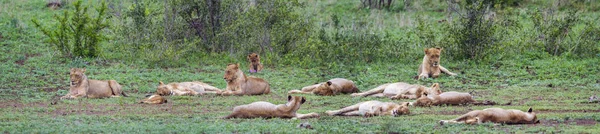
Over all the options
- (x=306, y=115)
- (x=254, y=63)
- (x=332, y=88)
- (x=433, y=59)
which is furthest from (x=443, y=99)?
(x=254, y=63)

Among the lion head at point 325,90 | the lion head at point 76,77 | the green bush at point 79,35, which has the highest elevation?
the green bush at point 79,35

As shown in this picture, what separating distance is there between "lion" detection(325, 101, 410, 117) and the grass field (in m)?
0.18

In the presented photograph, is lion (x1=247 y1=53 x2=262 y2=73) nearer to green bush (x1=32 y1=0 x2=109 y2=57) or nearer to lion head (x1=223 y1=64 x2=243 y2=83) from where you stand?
lion head (x1=223 y1=64 x2=243 y2=83)

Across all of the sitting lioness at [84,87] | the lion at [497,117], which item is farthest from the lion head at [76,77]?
the lion at [497,117]

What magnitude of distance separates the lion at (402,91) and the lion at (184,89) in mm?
2570

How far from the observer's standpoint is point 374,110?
11.8 meters

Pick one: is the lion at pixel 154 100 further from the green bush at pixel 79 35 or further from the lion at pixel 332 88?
the green bush at pixel 79 35

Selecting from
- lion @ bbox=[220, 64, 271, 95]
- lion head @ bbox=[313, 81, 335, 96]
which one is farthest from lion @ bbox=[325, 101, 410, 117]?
lion @ bbox=[220, 64, 271, 95]

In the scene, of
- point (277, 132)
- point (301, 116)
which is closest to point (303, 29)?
point (301, 116)

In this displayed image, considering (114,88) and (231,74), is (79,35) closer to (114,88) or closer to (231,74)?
(114,88)

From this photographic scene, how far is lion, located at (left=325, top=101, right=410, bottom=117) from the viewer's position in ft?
38.6

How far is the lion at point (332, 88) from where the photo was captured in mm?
15500

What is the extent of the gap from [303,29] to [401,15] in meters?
7.63

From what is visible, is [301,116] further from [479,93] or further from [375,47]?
[375,47]
